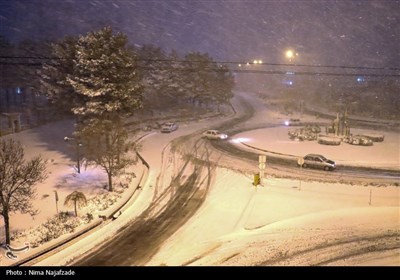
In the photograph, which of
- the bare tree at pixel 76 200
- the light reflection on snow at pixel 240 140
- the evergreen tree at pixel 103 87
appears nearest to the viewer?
the bare tree at pixel 76 200

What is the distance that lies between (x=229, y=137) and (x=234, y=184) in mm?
22837

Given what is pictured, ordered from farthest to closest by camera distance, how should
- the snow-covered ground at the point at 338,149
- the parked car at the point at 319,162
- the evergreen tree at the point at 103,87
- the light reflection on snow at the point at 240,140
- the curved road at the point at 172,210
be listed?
the light reflection on snow at the point at 240,140 → the snow-covered ground at the point at 338,149 → the evergreen tree at the point at 103,87 → the parked car at the point at 319,162 → the curved road at the point at 172,210

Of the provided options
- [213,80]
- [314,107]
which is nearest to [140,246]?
[213,80]

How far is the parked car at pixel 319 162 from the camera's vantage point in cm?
3372

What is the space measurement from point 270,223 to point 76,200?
13.1 meters

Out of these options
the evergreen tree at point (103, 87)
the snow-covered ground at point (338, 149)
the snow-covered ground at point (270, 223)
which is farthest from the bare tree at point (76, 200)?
the snow-covered ground at point (338, 149)

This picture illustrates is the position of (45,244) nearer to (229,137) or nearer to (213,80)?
(229,137)

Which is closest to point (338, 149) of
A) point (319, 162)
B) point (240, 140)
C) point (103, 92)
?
point (319, 162)

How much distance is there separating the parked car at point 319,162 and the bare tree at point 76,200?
839 inches

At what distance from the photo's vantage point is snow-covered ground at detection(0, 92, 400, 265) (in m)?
16.2

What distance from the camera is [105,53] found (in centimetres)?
3500

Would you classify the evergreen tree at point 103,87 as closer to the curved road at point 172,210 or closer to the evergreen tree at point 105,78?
the evergreen tree at point 105,78

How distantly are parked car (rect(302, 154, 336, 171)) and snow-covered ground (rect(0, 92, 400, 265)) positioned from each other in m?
5.53

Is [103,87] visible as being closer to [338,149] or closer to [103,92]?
[103,92]
